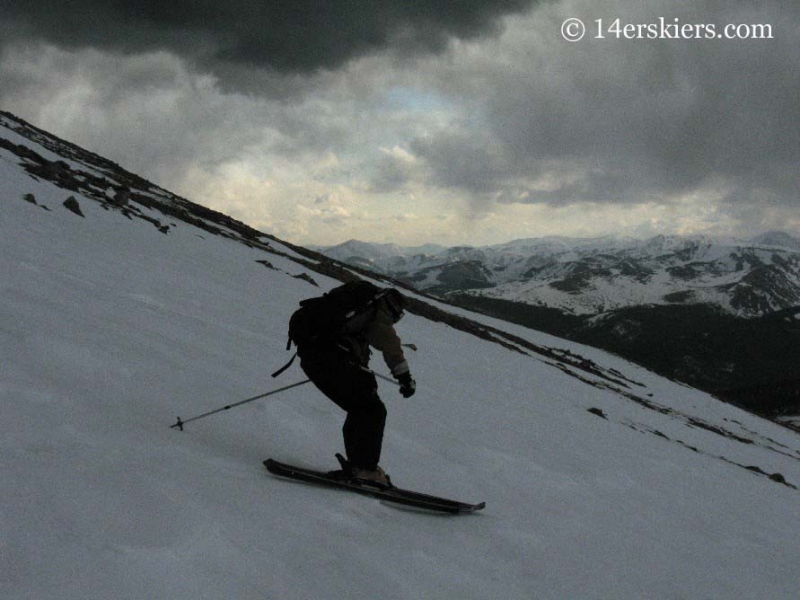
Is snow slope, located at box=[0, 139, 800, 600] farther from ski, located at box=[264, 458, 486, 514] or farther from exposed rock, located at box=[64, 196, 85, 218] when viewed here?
exposed rock, located at box=[64, 196, 85, 218]

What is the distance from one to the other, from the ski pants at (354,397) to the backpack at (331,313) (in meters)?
0.21

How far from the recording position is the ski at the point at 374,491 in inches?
206

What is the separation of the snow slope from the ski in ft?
0.57

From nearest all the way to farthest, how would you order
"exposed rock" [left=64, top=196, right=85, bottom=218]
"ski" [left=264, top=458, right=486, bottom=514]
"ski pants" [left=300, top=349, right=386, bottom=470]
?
"ski" [left=264, top=458, right=486, bottom=514], "ski pants" [left=300, top=349, right=386, bottom=470], "exposed rock" [left=64, top=196, right=85, bottom=218]

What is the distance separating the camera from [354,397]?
5688mm

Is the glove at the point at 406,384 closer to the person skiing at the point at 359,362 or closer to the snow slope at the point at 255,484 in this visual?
the person skiing at the point at 359,362

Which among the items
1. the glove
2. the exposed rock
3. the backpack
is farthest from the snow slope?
the exposed rock

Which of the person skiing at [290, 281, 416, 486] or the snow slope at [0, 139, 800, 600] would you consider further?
the person skiing at [290, 281, 416, 486]

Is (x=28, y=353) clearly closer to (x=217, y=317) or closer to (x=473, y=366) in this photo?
(x=217, y=317)

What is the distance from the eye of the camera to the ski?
5223mm

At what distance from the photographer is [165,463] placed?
171 inches

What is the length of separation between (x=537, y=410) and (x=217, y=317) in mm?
10448

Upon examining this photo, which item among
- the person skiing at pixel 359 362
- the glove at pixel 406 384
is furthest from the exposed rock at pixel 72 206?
the glove at pixel 406 384

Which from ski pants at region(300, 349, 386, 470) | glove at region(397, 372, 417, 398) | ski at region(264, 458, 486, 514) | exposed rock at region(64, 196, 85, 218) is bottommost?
ski at region(264, 458, 486, 514)
